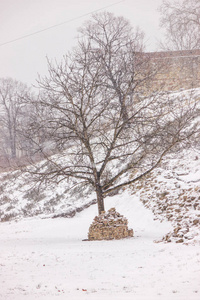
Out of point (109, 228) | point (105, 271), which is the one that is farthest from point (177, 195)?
point (105, 271)

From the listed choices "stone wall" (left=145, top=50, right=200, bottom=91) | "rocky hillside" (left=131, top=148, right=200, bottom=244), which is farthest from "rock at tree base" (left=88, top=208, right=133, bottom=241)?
"stone wall" (left=145, top=50, right=200, bottom=91)

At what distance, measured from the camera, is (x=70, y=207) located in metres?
17.1

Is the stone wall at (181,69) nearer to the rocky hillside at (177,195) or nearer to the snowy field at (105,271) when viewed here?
the rocky hillside at (177,195)

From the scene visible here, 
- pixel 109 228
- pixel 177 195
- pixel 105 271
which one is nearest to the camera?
pixel 105 271

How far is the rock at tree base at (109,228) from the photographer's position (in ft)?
33.7

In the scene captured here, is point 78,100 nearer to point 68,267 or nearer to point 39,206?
point 68,267

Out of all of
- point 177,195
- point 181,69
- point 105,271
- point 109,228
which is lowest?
point 105,271

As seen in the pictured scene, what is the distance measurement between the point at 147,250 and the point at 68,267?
2388 millimetres

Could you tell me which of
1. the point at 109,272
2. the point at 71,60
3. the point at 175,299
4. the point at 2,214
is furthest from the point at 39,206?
the point at 175,299

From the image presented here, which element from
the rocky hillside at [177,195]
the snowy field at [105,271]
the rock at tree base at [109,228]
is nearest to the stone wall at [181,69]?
the rocky hillside at [177,195]

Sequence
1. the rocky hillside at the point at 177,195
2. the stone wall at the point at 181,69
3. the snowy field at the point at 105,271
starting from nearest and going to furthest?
the snowy field at the point at 105,271, the rocky hillside at the point at 177,195, the stone wall at the point at 181,69

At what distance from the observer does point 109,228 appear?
33.7ft

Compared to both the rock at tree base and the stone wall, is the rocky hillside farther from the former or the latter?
the stone wall

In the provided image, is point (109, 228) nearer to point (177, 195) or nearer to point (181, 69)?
point (177, 195)
